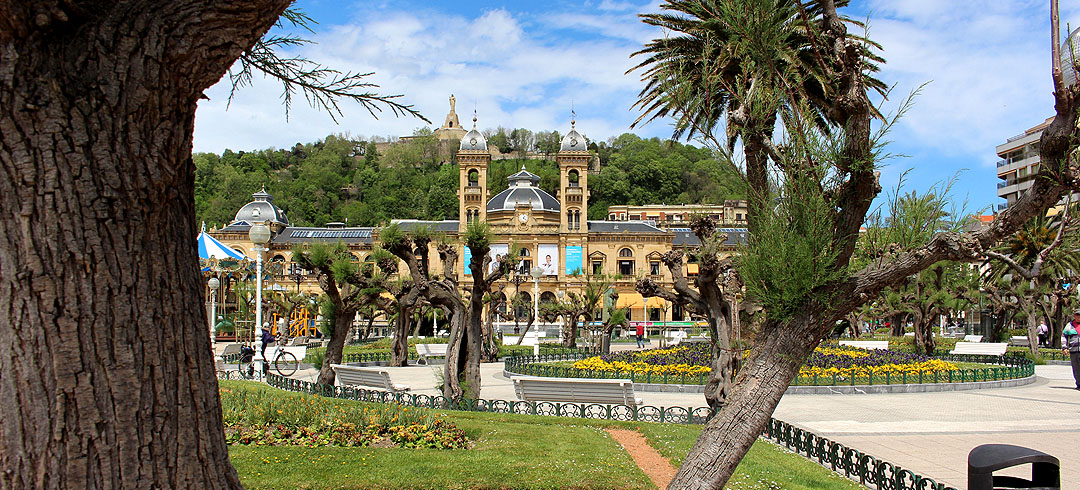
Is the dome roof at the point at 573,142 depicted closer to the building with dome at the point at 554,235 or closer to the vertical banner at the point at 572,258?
the building with dome at the point at 554,235

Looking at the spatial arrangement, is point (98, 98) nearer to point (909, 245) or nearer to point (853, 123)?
point (853, 123)

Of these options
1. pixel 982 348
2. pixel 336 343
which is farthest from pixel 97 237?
pixel 982 348

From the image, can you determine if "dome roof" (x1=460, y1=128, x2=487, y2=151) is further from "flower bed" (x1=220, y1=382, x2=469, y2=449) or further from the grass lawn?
the grass lawn

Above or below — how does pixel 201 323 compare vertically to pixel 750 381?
above

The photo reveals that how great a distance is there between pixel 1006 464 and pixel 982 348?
25.3 meters

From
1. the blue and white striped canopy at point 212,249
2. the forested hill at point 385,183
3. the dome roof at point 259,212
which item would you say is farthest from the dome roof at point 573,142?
the blue and white striped canopy at point 212,249

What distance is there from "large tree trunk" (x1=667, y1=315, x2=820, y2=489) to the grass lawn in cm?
279

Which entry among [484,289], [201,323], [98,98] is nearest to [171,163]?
[98,98]

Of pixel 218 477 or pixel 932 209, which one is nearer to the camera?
pixel 218 477

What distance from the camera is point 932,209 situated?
16.4 feet

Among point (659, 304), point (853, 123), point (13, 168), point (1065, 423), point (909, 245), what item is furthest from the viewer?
point (659, 304)

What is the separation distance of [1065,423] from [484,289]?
9.54 m

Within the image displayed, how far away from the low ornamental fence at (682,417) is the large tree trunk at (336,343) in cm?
63

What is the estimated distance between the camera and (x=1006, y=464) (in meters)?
4.60
